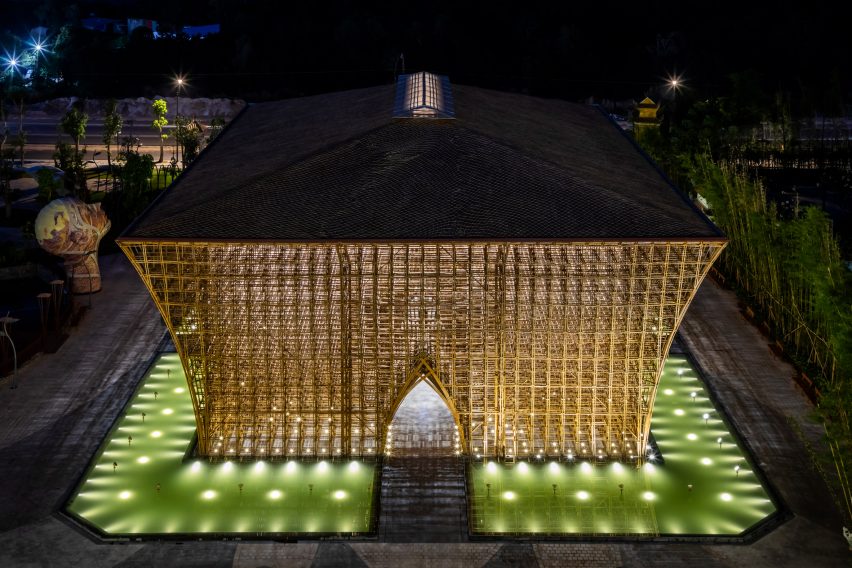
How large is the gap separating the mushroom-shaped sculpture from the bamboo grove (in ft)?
82.3

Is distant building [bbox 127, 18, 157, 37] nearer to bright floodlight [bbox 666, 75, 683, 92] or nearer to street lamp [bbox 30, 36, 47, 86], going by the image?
street lamp [bbox 30, 36, 47, 86]

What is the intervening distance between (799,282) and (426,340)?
13467 millimetres

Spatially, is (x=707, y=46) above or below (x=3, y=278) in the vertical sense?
above

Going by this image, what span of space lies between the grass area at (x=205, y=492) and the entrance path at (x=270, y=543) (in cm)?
65

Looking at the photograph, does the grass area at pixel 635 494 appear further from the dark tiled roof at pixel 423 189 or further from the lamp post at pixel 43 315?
the lamp post at pixel 43 315

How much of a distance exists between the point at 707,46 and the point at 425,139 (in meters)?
77.4

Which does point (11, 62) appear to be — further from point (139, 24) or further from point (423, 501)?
point (423, 501)

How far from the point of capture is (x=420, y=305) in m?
25.9

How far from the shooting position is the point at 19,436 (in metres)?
28.3

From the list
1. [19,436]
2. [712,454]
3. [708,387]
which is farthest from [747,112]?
[19,436]

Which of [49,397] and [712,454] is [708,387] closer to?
[712,454]

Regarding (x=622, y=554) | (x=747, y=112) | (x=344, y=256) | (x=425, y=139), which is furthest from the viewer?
(x=747, y=112)

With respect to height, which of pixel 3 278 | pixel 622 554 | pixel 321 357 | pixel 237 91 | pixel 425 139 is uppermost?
pixel 237 91

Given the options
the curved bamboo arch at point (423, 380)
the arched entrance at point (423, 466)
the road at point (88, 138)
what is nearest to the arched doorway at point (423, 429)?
A: the arched entrance at point (423, 466)
